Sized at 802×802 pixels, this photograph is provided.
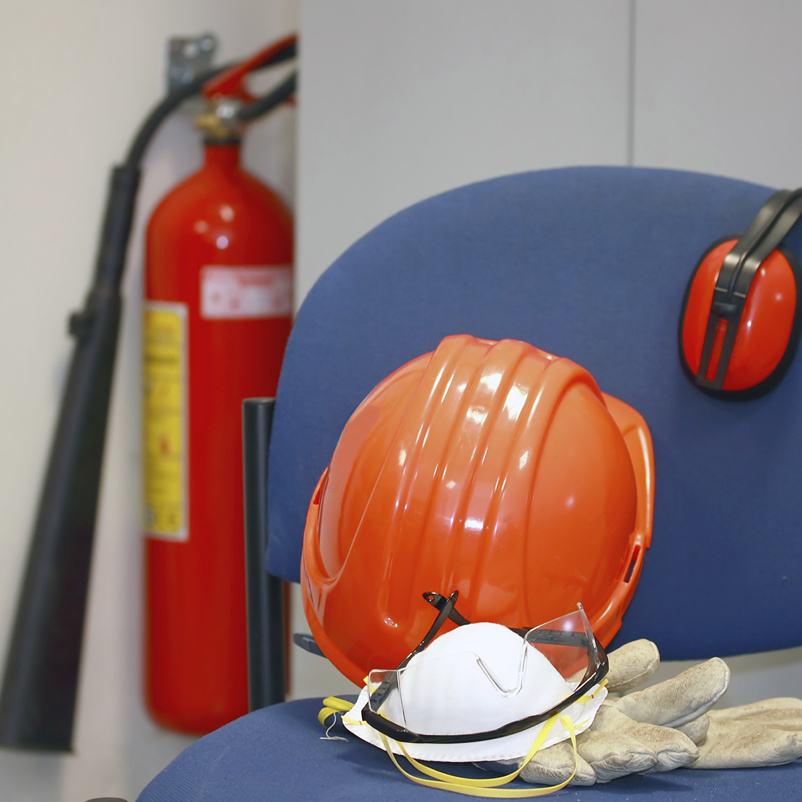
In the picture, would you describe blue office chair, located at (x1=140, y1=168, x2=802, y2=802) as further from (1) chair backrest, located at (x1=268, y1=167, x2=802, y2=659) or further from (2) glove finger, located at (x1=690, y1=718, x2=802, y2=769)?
(2) glove finger, located at (x1=690, y1=718, x2=802, y2=769)

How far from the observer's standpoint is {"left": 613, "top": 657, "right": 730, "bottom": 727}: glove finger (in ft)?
1.75

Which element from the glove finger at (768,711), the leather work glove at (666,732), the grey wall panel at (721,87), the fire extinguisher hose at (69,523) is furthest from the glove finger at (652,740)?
the fire extinguisher hose at (69,523)

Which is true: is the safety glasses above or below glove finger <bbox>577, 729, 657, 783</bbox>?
above

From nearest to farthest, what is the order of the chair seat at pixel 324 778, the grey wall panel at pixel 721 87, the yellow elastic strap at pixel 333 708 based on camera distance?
the chair seat at pixel 324 778 → the yellow elastic strap at pixel 333 708 → the grey wall panel at pixel 721 87

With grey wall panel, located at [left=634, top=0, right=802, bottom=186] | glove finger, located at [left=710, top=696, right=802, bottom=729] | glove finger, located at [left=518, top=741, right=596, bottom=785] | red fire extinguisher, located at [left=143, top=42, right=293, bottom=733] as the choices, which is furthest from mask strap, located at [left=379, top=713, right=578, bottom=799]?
red fire extinguisher, located at [left=143, top=42, right=293, bottom=733]

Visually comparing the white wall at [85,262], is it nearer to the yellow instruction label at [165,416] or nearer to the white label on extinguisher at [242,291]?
the yellow instruction label at [165,416]

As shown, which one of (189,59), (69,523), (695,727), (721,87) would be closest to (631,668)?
(695,727)

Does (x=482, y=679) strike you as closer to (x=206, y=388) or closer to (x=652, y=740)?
(x=652, y=740)

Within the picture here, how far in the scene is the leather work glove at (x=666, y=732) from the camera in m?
0.49

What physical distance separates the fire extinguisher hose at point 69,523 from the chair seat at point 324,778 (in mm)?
738

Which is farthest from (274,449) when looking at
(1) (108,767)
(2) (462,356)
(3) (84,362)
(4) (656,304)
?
(1) (108,767)

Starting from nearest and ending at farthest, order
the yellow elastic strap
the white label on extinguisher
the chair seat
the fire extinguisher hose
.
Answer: the chair seat
the yellow elastic strap
the fire extinguisher hose
the white label on extinguisher

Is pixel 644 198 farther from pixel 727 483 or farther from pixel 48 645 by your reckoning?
pixel 48 645

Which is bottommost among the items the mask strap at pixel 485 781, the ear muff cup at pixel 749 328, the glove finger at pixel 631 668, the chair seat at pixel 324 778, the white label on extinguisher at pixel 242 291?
the chair seat at pixel 324 778
